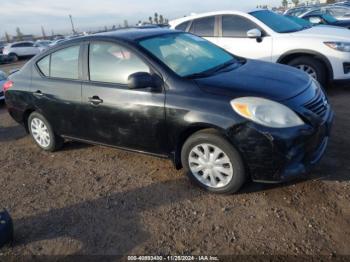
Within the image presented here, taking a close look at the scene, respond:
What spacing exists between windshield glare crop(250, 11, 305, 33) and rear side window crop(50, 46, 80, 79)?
4.03 metres

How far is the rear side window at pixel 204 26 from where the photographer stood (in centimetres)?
768

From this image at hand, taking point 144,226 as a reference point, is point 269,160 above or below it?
above

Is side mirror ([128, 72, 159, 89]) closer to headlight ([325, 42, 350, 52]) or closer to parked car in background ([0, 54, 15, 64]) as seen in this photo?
headlight ([325, 42, 350, 52])

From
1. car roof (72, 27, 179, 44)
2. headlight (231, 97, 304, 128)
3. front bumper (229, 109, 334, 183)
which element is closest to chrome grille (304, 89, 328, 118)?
front bumper (229, 109, 334, 183)

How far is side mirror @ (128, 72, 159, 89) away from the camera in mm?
3775

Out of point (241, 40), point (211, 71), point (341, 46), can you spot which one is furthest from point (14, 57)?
point (211, 71)

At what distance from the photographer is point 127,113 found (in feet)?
13.4

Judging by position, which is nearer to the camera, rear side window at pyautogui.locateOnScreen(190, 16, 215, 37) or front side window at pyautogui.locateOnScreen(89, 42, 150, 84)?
front side window at pyautogui.locateOnScreen(89, 42, 150, 84)

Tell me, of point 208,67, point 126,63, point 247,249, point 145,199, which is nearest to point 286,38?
point 208,67

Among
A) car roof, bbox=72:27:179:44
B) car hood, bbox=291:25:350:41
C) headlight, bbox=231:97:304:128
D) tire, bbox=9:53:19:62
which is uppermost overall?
car roof, bbox=72:27:179:44

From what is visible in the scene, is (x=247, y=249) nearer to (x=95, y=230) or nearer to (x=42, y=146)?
(x=95, y=230)

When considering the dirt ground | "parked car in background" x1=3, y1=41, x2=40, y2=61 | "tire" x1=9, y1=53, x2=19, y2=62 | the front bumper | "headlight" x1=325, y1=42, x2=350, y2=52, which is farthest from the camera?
"parked car in background" x1=3, y1=41, x2=40, y2=61

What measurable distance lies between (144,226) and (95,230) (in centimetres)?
46

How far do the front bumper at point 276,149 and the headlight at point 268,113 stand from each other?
0.19ft
